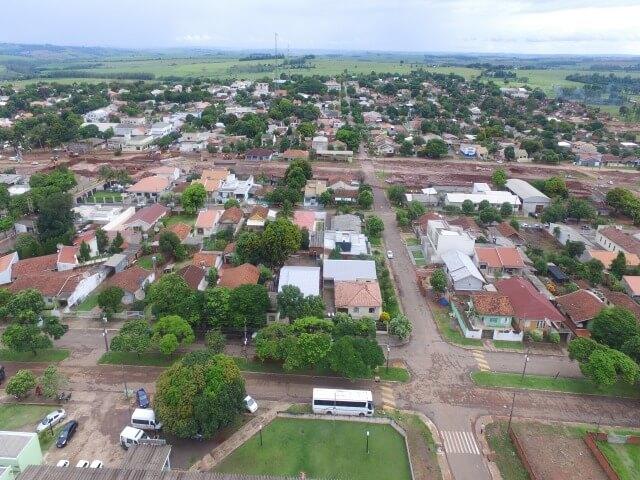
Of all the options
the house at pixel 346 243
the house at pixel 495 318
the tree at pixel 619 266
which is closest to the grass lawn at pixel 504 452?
the house at pixel 495 318

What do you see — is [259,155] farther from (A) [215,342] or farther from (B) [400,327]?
(A) [215,342]

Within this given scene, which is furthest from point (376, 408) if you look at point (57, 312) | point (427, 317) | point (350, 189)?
point (350, 189)

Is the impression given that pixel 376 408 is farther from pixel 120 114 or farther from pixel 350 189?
pixel 120 114

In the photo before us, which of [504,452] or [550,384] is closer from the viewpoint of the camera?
[504,452]

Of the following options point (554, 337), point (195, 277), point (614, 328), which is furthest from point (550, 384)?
point (195, 277)

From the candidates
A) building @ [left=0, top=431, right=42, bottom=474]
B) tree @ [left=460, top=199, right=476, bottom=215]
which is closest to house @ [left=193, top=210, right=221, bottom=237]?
building @ [left=0, top=431, right=42, bottom=474]
